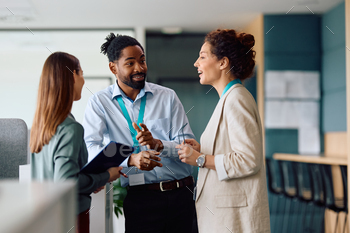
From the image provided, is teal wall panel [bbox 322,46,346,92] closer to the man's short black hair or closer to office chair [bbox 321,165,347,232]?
office chair [bbox 321,165,347,232]

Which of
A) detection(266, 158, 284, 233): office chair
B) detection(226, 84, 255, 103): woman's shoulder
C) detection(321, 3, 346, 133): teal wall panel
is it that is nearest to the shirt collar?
detection(226, 84, 255, 103): woman's shoulder

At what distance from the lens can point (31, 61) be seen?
593cm

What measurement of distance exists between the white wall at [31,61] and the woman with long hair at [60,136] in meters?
4.38

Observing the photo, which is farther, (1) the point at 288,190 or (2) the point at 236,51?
(1) the point at 288,190

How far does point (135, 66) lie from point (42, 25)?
4.20 m

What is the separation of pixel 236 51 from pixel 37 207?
4.47ft

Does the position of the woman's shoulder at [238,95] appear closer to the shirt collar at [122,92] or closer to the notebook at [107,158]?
the notebook at [107,158]

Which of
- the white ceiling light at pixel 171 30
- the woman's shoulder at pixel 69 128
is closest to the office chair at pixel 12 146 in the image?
the woman's shoulder at pixel 69 128

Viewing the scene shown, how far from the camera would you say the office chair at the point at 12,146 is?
1854 millimetres

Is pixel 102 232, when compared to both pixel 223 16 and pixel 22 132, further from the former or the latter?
pixel 223 16

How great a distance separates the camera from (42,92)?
4.32 feet

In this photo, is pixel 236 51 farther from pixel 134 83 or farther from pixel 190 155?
pixel 134 83

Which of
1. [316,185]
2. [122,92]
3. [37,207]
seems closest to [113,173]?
[122,92]

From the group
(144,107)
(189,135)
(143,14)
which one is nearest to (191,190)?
(189,135)
